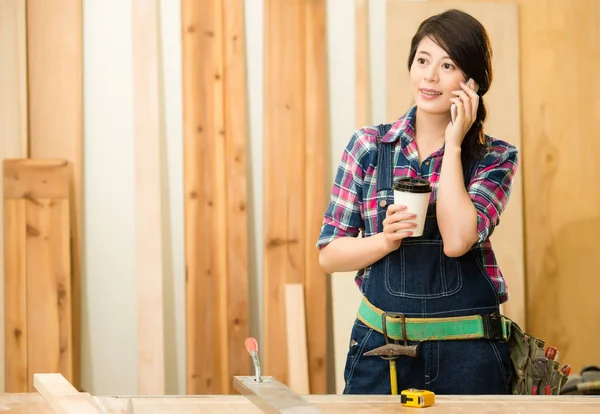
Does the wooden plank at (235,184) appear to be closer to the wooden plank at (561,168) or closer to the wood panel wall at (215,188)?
the wood panel wall at (215,188)

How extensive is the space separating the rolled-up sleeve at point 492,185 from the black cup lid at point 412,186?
0.70 feet

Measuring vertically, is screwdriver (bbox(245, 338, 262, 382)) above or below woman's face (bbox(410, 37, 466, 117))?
below

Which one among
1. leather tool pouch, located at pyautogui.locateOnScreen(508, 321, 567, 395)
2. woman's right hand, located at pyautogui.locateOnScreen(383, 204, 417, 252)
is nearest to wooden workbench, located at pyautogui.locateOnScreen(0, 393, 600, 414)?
leather tool pouch, located at pyautogui.locateOnScreen(508, 321, 567, 395)

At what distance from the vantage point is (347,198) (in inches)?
90.6

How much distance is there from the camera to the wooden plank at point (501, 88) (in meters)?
4.00

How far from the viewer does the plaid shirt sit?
228 centimetres

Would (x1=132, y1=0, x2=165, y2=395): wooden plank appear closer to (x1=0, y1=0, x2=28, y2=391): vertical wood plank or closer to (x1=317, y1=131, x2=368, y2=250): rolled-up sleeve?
(x1=0, y1=0, x2=28, y2=391): vertical wood plank

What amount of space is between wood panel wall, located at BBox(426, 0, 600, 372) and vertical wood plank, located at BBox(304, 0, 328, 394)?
92 cm

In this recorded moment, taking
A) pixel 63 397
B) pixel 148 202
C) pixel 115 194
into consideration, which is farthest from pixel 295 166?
pixel 63 397

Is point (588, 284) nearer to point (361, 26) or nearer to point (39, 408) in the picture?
point (361, 26)

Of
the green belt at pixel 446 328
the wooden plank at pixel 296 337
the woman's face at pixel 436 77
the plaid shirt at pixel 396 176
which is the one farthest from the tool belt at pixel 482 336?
the wooden plank at pixel 296 337

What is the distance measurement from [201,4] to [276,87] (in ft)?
1.63

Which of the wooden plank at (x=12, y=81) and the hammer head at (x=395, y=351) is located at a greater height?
the wooden plank at (x=12, y=81)

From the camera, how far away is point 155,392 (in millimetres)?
3818
